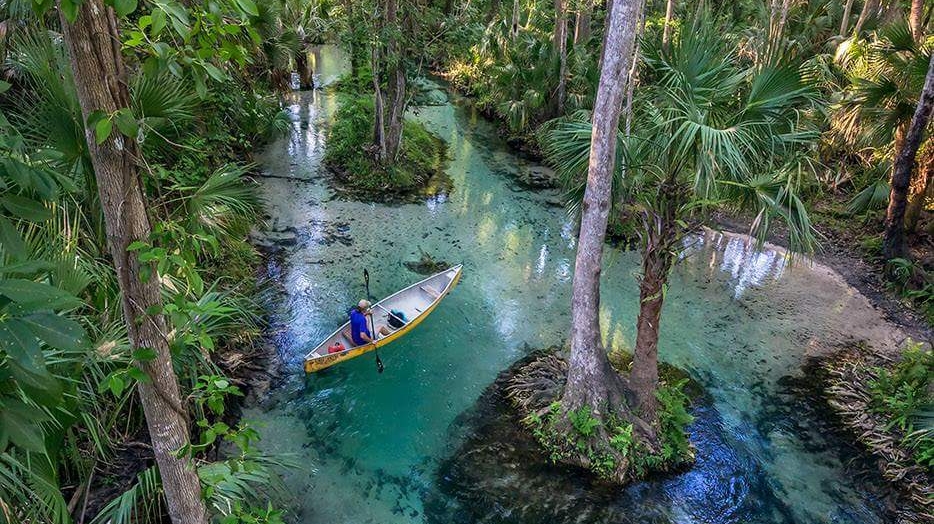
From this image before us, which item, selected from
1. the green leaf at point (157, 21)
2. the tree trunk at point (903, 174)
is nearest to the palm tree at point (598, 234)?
the green leaf at point (157, 21)

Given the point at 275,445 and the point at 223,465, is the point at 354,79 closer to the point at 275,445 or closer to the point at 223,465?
the point at 275,445

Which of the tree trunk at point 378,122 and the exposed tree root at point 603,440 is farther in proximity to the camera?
the tree trunk at point 378,122

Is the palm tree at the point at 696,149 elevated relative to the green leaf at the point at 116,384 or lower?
elevated

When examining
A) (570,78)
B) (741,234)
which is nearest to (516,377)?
(741,234)

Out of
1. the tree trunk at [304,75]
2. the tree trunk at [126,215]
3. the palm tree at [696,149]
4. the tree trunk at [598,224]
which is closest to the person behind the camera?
the tree trunk at [126,215]

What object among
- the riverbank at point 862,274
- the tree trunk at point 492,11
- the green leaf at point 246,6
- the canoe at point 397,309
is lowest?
the canoe at point 397,309

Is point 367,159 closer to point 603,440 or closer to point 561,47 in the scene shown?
point 561,47

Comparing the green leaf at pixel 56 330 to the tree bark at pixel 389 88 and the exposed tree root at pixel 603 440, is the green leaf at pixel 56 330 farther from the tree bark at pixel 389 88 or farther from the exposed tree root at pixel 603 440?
the tree bark at pixel 389 88
